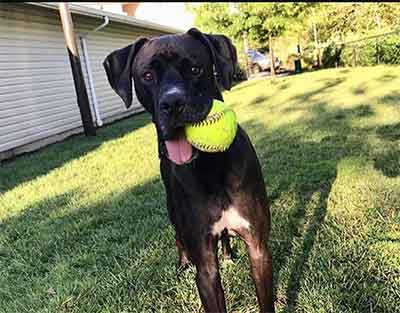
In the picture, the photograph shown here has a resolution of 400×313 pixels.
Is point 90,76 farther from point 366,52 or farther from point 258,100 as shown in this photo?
point 366,52

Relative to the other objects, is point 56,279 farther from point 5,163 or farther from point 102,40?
point 102,40

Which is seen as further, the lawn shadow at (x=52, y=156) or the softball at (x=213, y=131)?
the lawn shadow at (x=52, y=156)

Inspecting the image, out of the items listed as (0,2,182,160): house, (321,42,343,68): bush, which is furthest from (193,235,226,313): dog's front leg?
(321,42,343,68): bush

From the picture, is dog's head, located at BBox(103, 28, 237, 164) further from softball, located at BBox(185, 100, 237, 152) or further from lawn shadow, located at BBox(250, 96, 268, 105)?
lawn shadow, located at BBox(250, 96, 268, 105)

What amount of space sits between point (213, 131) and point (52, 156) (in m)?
6.82

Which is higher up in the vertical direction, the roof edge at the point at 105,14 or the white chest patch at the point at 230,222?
the roof edge at the point at 105,14

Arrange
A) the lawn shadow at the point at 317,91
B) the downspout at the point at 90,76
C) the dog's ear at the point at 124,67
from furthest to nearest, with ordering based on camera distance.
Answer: the downspout at the point at 90,76 → the lawn shadow at the point at 317,91 → the dog's ear at the point at 124,67

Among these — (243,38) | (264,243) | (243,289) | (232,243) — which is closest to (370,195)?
(232,243)

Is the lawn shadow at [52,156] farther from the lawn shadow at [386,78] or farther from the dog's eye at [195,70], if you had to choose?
the lawn shadow at [386,78]

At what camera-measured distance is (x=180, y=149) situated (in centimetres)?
200

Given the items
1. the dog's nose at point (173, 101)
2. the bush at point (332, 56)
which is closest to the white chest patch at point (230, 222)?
the dog's nose at point (173, 101)

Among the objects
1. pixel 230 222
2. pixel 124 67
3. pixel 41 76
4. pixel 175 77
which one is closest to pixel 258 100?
pixel 41 76

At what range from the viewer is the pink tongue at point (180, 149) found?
199cm

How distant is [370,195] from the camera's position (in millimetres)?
3848
